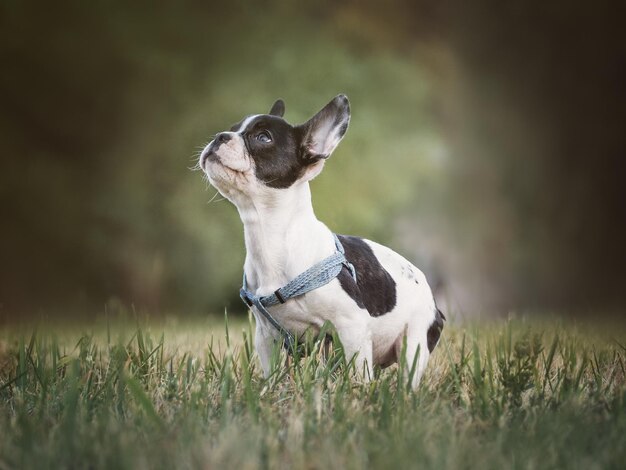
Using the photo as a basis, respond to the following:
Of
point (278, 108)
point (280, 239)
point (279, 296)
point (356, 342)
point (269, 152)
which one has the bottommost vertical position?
point (356, 342)

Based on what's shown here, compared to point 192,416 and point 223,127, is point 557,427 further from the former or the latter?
point 223,127

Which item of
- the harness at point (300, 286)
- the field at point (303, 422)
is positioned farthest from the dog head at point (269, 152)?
the field at point (303, 422)

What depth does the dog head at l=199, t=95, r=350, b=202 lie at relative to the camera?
7.57 ft

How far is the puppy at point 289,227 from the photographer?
2311 mm

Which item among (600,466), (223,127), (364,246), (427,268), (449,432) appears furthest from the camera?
(223,127)

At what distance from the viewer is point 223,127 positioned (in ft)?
25.0

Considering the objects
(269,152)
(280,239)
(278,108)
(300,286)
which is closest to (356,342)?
(300,286)

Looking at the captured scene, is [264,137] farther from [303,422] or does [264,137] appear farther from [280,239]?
[303,422]

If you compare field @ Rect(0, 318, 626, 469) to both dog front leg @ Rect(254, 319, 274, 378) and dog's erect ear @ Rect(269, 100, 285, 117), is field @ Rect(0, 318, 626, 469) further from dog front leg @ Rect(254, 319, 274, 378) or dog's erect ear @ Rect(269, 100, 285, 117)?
dog's erect ear @ Rect(269, 100, 285, 117)

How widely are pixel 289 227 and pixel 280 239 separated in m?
0.05

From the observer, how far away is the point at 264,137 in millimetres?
2371

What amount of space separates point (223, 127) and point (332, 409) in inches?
242

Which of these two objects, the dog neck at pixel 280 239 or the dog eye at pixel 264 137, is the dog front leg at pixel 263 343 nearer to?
the dog neck at pixel 280 239

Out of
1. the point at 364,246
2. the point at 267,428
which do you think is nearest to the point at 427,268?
the point at 364,246
